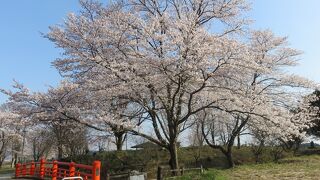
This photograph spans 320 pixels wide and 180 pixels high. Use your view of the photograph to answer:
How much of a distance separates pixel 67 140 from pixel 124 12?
18590 millimetres

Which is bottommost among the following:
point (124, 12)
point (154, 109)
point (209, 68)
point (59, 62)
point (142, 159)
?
point (142, 159)

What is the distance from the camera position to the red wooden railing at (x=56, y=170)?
1434 centimetres

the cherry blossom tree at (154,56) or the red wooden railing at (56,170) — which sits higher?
the cherry blossom tree at (154,56)

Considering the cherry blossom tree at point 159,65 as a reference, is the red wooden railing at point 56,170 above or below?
below

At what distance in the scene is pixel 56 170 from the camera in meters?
19.5

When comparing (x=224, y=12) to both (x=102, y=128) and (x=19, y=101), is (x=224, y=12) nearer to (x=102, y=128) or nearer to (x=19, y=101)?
(x=102, y=128)

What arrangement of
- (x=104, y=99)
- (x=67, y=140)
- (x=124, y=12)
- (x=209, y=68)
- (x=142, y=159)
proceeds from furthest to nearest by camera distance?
(x=67, y=140)
(x=142, y=159)
(x=124, y=12)
(x=104, y=99)
(x=209, y=68)

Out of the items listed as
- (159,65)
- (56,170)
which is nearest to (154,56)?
(159,65)

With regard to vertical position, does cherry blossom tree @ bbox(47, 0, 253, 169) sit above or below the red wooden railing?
above

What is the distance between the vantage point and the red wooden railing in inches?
565

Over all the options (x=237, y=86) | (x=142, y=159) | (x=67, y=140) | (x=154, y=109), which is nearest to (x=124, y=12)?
(x=154, y=109)

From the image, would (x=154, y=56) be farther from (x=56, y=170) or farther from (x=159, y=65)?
(x=56, y=170)

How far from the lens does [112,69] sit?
19547 mm

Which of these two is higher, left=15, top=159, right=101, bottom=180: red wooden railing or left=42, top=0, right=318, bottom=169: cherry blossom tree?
left=42, top=0, right=318, bottom=169: cherry blossom tree
